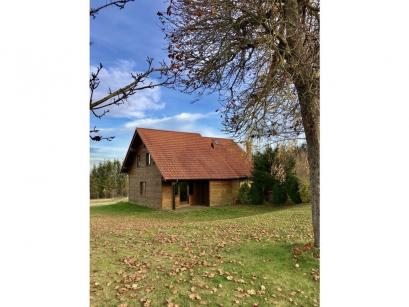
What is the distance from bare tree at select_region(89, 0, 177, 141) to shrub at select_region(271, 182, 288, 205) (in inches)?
190

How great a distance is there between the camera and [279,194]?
6.62 meters

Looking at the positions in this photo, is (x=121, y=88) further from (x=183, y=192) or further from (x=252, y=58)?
(x=183, y=192)

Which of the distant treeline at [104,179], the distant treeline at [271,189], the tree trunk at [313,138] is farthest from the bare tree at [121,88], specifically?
the distant treeline at [271,189]

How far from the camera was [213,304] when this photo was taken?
191 centimetres

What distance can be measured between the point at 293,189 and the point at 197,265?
4168mm

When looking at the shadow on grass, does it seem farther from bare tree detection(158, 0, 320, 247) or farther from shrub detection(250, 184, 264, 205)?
bare tree detection(158, 0, 320, 247)

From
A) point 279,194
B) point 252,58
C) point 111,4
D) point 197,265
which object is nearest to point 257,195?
point 279,194

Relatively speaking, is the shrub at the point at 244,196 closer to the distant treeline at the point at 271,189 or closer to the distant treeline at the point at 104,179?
the distant treeline at the point at 271,189

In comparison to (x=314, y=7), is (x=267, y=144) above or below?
below

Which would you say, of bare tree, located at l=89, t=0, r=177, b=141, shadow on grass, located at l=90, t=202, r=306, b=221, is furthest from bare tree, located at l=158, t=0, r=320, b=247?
shadow on grass, located at l=90, t=202, r=306, b=221

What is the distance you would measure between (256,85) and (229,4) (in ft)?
2.05

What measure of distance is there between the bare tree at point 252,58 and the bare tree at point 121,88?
424 millimetres
